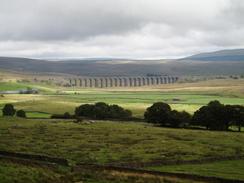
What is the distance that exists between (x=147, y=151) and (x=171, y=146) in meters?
6.39

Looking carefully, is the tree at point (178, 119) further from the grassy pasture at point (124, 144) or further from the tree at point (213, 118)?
the grassy pasture at point (124, 144)

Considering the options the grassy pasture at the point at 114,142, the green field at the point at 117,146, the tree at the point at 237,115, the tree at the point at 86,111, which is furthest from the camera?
the tree at the point at 86,111

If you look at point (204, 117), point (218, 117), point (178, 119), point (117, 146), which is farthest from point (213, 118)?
point (117, 146)

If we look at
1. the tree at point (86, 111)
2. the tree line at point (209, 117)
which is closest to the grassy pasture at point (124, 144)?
the tree line at point (209, 117)

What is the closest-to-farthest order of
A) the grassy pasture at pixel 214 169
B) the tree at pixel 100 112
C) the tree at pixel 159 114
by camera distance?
the grassy pasture at pixel 214 169 < the tree at pixel 159 114 < the tree at pixel 100 112

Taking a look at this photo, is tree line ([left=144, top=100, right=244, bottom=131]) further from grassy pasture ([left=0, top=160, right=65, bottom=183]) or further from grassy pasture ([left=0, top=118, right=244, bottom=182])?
grassy pasture ([left=0, top=160, right=65, bottom=183])

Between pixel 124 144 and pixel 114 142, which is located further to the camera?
pixel 114 142

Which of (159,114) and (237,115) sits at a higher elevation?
(237,115)

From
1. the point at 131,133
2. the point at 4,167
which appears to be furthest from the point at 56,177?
the point at 131,133

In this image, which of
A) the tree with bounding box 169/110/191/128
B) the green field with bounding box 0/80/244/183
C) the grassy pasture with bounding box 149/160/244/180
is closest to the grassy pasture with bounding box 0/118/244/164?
the green field with bounding box 0/80/244/183

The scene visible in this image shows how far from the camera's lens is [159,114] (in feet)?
392

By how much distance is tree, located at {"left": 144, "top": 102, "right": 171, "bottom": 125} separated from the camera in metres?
118

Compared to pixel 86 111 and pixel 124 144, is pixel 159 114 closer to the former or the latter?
pixel 86 111

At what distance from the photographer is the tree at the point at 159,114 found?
387 feet
